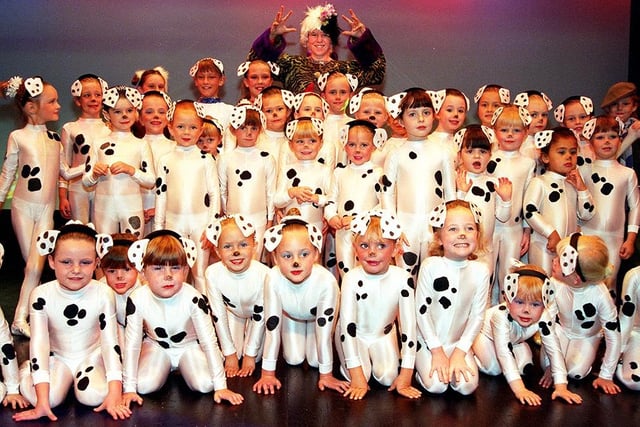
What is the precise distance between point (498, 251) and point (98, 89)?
3.08m

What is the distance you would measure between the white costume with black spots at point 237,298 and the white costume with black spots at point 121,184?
1.11 meters

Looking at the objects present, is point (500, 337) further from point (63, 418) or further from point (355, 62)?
point (355, 62)

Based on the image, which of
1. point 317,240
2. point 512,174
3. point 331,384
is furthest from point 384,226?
point 512,174

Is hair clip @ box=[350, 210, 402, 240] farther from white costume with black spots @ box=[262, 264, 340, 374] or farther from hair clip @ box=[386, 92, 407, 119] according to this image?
hair clip @ box=[386, 92, 407, 119]

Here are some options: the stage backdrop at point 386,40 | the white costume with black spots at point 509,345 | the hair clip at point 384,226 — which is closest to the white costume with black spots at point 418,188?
the white costume with black spots at point 509,345

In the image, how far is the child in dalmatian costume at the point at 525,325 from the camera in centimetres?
416

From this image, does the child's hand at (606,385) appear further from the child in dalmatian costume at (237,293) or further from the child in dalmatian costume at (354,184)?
the child in dalmatian costume at (237,293)

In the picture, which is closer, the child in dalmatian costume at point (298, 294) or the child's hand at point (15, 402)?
the child's hand at point (15, 402)

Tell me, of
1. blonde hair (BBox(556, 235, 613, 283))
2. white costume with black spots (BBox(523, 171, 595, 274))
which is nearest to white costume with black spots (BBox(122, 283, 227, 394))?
blonde hair (BBox(556, 235, 613, 283))

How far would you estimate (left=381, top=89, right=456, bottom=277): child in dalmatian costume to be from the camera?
196 inches

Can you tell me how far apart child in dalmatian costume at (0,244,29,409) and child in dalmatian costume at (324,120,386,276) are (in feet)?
6.71

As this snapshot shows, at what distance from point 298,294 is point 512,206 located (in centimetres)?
172

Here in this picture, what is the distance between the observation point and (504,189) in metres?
5.07

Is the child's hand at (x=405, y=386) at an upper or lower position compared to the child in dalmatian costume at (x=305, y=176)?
lower
